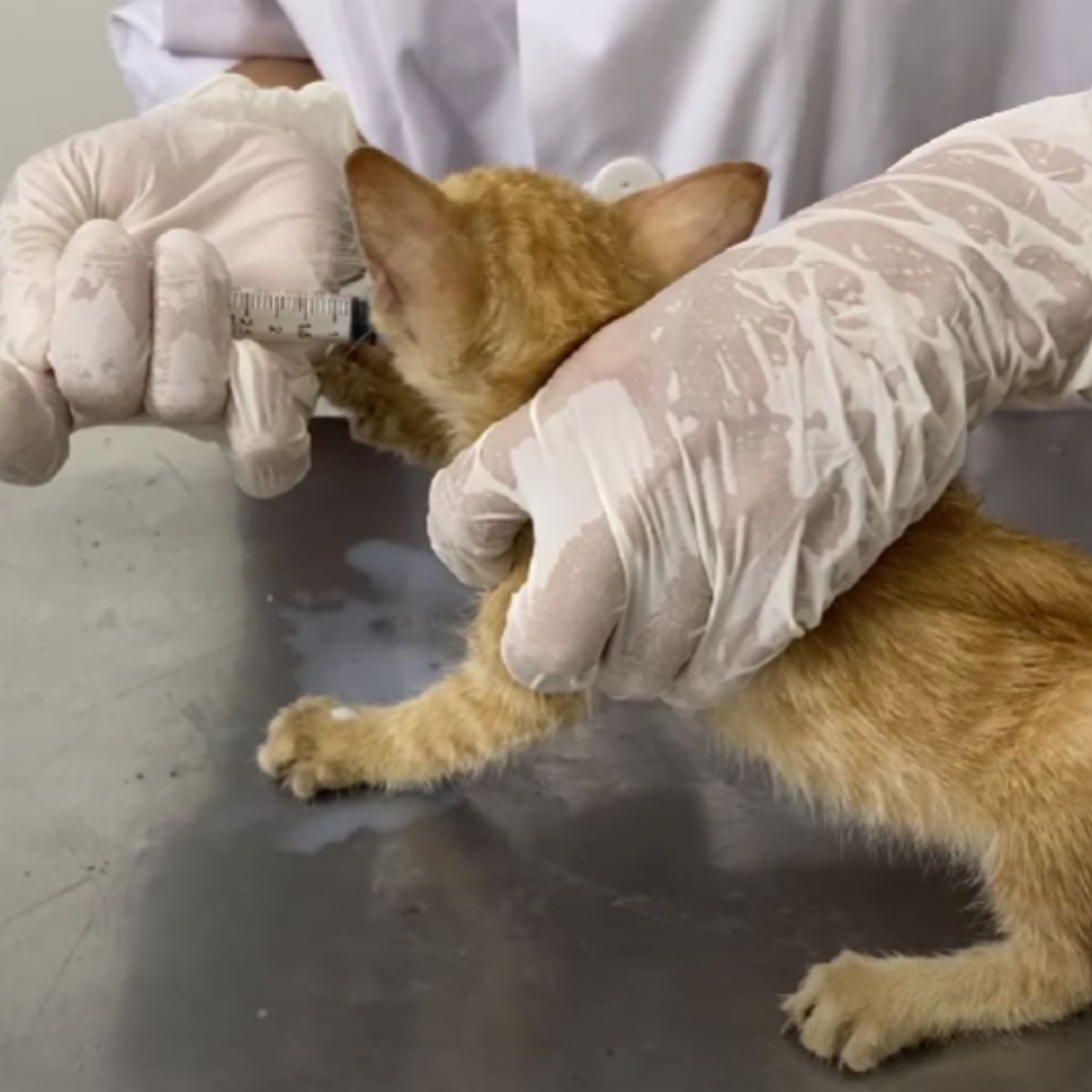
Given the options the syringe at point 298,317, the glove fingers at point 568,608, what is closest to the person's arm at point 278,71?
→ the syringe at point 298,317

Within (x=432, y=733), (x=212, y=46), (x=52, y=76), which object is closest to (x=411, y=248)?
(x=432, y=733)

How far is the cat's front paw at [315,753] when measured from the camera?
851 millimetres

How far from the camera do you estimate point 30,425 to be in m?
0.74

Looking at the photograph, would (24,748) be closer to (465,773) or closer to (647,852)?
(465,773)

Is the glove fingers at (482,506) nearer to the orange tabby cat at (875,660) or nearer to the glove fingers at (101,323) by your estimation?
the orange tabby cat at (875,660)

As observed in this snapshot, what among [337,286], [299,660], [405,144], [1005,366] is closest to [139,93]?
[405,144]

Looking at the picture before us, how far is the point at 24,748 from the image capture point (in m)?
0.85

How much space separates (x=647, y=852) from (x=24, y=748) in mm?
338

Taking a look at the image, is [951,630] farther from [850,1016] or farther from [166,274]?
[166,274]

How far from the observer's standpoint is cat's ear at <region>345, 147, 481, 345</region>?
69 centimetres

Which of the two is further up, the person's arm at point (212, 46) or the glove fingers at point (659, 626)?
the person's arm at point (212, 46)

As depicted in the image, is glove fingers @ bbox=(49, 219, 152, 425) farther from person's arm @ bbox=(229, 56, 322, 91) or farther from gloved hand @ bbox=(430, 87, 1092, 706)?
person's arm @ bbox=(229, 56, 322, 91)

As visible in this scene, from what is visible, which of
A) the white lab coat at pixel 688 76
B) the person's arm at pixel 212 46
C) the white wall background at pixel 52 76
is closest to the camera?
the white lab coat at pixel 688 76

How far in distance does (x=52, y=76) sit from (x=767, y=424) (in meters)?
1.14
